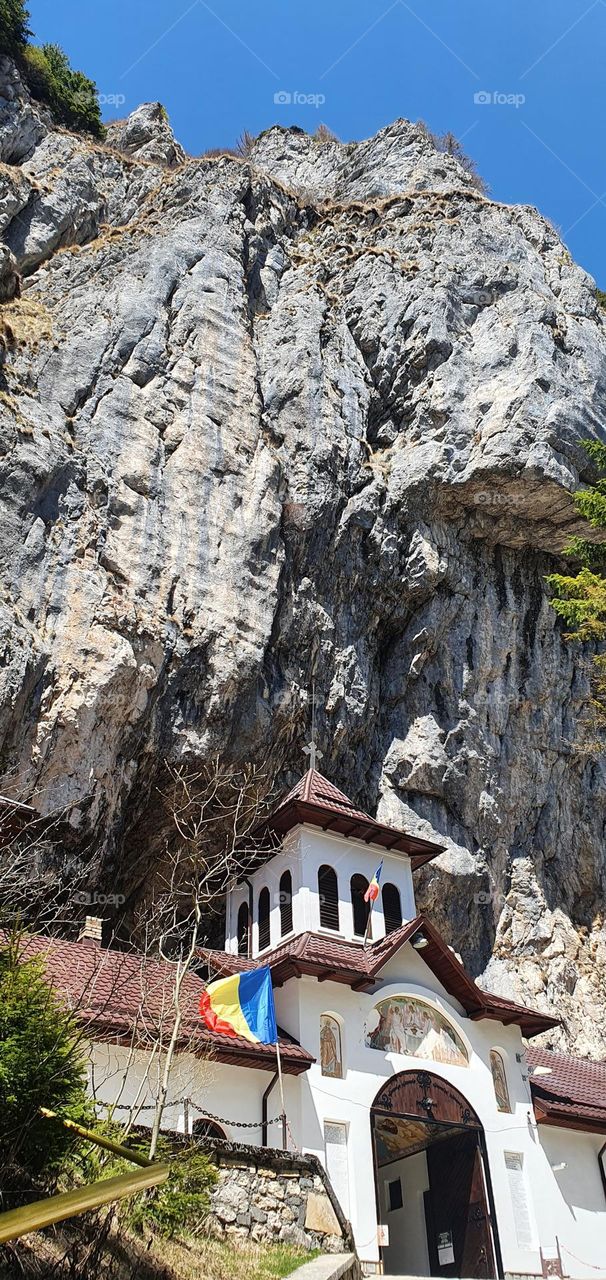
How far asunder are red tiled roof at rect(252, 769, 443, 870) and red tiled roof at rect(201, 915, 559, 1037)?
8.64 ft

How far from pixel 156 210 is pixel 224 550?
15163mm

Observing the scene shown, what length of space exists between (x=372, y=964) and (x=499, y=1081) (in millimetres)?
4092

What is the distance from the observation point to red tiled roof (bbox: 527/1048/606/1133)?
61.2 ft

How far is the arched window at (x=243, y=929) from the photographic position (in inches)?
885

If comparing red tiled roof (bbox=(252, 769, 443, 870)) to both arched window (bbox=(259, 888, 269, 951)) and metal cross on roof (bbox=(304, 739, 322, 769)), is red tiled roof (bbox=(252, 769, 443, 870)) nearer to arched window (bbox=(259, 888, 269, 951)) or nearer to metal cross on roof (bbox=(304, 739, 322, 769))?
metal cross on roof (bbox=(304, 739, 322, 769))

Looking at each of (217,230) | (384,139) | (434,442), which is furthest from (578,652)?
(384,139)

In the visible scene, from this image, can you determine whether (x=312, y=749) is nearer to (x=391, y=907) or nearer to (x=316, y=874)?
(x=316, y=874)

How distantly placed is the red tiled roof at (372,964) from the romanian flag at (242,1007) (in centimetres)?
181

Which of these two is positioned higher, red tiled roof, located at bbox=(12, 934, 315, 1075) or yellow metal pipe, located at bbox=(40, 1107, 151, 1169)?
red tiled roof, located at bbox=(12, 934, 315, 1075)

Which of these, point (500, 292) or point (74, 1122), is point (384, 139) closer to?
point (500, 292)

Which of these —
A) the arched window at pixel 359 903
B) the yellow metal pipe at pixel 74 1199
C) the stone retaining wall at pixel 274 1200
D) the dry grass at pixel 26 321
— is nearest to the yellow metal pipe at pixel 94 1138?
the yellow metal pipe at pixel 74 1199

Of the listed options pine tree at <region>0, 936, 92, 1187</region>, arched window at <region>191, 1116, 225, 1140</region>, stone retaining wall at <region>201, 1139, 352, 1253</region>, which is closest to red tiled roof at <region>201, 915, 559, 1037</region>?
arched window at <region>191, 1116, 225, 1140</region>

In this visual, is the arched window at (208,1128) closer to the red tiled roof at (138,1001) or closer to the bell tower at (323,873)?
the red tiled roof at (138,1001)

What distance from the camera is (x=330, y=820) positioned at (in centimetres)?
2109
